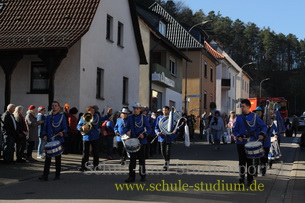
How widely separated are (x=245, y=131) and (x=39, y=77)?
1230 centimetres

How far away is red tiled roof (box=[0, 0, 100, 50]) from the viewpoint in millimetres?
18656

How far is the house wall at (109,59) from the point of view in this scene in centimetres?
2045

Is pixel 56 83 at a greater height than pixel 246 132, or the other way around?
pixel 56 83

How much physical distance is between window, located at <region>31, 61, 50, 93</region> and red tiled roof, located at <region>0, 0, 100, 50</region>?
1.55 m

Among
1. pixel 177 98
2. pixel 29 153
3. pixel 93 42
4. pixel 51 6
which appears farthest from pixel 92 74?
pixel 177 98

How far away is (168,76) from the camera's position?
3378cm

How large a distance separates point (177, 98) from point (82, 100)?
63.8ft

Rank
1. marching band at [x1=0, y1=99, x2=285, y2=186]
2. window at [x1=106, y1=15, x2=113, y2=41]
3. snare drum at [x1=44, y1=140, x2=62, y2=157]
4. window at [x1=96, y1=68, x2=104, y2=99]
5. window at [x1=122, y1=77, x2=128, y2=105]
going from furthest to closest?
window at [x1=122, y1=77, x2=128, y2=105], window at [x1=106, y1=15, x2=113, y2=41], window at [x1=96, y1=68, x2=104, y2=99], snare drum at [x1=44, y1=140, x2=62, y2=157], marching band at [x1=0, y1=99, x2=285, y2=186]

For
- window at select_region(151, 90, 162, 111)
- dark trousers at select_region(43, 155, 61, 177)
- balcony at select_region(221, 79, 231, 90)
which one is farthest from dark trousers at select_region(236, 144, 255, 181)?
balcony at select_region(221, 79, 231, 90)

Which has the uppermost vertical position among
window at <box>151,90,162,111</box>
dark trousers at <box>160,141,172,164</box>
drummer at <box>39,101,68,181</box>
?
window at <box>151,90,162,111</box>

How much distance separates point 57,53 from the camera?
60.4ft

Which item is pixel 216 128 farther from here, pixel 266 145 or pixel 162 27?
pixel 162 27

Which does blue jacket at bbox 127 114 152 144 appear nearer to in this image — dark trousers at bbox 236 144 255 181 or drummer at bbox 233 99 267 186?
drummer at bbox 233 99 267 186

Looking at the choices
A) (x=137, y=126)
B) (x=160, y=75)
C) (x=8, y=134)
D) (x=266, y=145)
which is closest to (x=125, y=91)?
(x=160, y=75)
